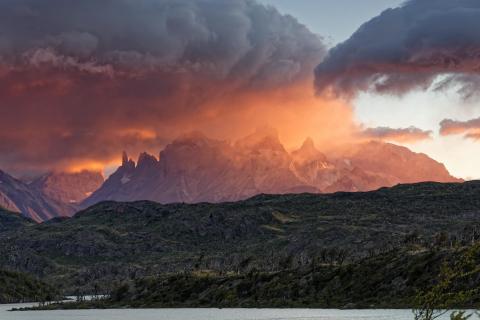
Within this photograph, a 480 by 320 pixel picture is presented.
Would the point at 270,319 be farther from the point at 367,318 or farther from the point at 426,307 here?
the point at 426,307

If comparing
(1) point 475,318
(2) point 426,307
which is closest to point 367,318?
(1) point 475,318

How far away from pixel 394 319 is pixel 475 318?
69.6ft

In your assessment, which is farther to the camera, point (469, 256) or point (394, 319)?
point (394, 319)

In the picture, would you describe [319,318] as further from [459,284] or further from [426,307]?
[426,307]

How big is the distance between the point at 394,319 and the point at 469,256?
454 ft

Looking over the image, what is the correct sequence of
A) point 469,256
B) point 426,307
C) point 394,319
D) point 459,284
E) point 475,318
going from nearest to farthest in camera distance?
point 469,256
point 426,307
point 475,318
point 394,319
point 459,284

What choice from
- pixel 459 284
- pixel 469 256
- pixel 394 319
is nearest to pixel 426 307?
pixel 469 256

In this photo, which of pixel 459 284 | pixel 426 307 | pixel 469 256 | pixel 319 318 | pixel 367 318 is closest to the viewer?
pixel 469 256

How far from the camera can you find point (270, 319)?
646ft

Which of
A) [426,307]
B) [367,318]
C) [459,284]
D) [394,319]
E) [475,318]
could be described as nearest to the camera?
[426,307]

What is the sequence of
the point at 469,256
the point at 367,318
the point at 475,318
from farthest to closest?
the point at 367,318, the point at 475,318, the point at 469,256

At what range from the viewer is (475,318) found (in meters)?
144

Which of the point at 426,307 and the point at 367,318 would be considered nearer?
the point at 426,307

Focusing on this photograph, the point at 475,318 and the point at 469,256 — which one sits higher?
the point at 469,256
